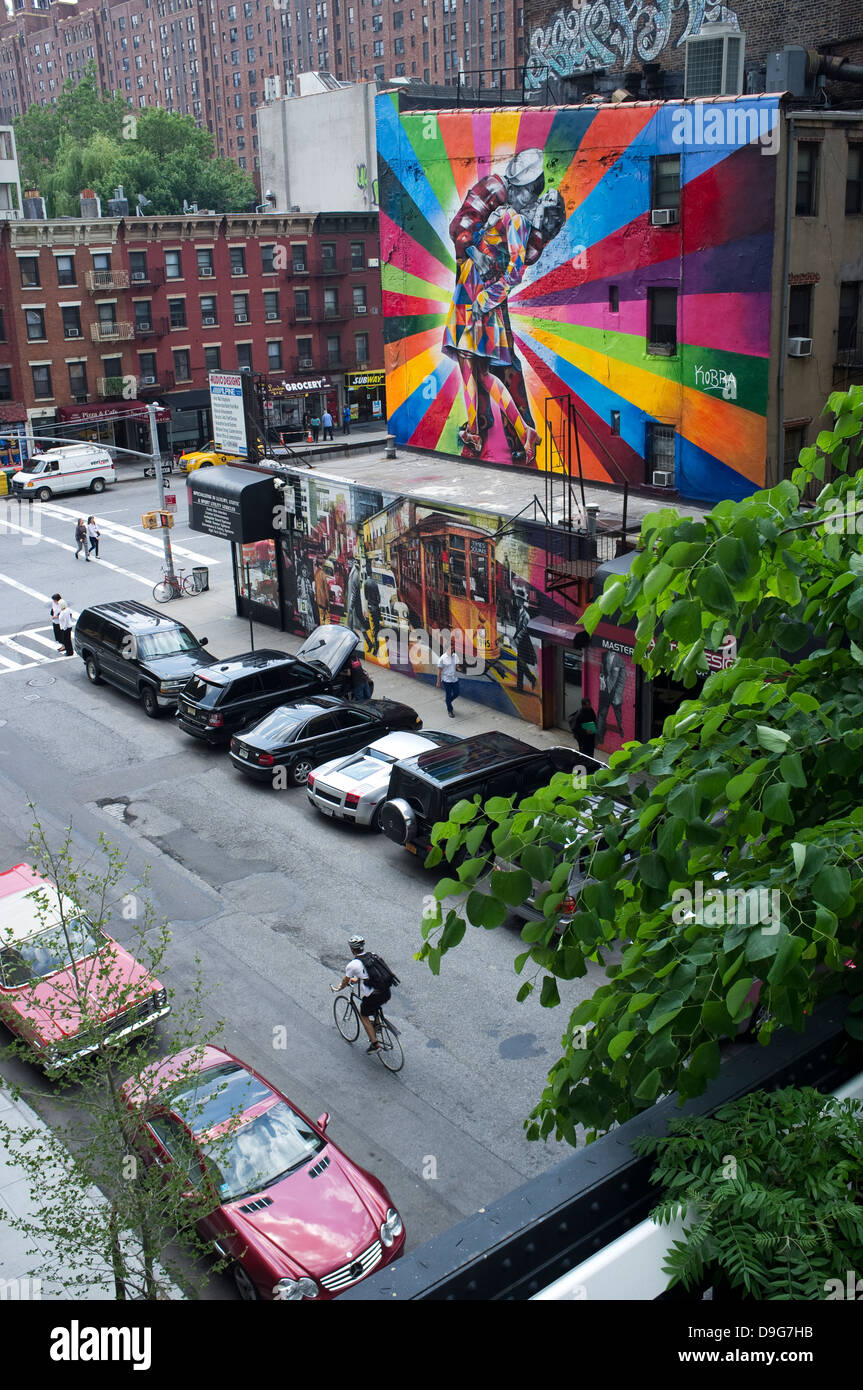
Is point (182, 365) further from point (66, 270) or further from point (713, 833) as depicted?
point (713, 833)

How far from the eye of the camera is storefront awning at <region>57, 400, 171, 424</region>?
57438 mm

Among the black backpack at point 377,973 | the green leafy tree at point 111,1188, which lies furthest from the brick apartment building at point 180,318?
the green leafy tree at point 111,1188

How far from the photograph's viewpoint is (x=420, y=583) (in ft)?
91.0

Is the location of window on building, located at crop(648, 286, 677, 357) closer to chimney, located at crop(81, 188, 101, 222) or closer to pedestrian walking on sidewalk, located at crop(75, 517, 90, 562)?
pedestrian walking on sidewalk, located at crop(75, 517, 90, 562)

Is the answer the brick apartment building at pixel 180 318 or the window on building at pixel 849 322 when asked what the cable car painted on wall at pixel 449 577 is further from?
the brick apartment building at pixel 180 318

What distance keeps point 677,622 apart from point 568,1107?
2.05 m

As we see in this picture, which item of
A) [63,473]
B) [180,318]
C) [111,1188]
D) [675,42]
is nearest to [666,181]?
[675,42]

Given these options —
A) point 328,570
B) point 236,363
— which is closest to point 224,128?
point 236,363

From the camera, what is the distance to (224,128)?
422 feet

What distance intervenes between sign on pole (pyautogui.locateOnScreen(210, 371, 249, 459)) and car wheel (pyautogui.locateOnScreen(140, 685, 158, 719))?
29.5ft

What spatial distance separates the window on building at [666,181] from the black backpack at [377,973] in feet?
52.8

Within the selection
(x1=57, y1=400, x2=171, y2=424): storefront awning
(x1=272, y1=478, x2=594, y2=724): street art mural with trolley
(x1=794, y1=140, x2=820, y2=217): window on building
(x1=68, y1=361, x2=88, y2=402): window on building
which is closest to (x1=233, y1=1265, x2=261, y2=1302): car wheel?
(x1=272, y1=478, x2=594, y2=724): street art mural with trolley

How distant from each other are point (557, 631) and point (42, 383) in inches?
1646
